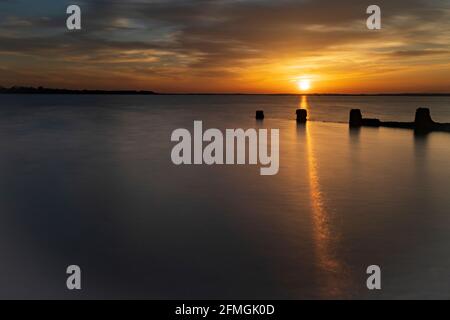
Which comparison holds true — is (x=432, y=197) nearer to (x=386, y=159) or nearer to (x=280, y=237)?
(x=280, y=237)

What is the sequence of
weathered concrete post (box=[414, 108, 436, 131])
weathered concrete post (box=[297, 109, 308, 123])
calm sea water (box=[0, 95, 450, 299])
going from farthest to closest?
weathered concrete post (box=[297, 109, 308, 123])
weathered concrete post (box=[414, 108, 436, 131])
calm sea water (box=[0, 95, 450, 299])

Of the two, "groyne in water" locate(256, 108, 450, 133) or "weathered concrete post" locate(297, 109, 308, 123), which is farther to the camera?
"weathered concrete post" locate(297, 109, 308, 123)

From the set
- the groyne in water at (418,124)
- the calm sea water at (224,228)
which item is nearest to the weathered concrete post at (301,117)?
the groyne in water at (418,124)

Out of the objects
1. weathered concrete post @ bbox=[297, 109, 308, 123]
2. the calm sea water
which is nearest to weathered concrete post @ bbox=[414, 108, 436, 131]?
the calm sea water

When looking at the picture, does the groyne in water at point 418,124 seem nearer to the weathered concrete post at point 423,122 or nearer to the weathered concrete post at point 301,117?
the weathered concrete post at point 423,122

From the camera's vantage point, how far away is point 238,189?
537 inches

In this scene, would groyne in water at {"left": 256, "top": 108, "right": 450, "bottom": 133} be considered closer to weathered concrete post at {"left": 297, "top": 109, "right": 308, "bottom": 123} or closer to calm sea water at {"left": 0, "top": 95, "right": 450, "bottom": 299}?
weathered concrete post at {"left": 297, "top": 109, "right": 308, "bottom": 123}

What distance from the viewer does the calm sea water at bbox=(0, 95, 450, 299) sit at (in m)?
6.86

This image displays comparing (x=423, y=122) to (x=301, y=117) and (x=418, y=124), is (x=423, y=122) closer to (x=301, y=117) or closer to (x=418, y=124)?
(x=418, y=124)

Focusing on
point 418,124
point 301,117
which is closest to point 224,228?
point 418,124

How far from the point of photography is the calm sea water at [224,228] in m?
6.86

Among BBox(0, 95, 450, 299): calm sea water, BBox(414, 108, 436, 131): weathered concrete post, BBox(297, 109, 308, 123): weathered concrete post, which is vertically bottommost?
BBox(0, 95, 450, 299): calm sea water

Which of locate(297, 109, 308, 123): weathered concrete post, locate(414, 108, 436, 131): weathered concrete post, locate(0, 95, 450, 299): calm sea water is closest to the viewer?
locate(0, 95, 450, 299): calm sea water

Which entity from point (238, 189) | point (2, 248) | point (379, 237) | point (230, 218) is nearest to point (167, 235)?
point (230, 218)
